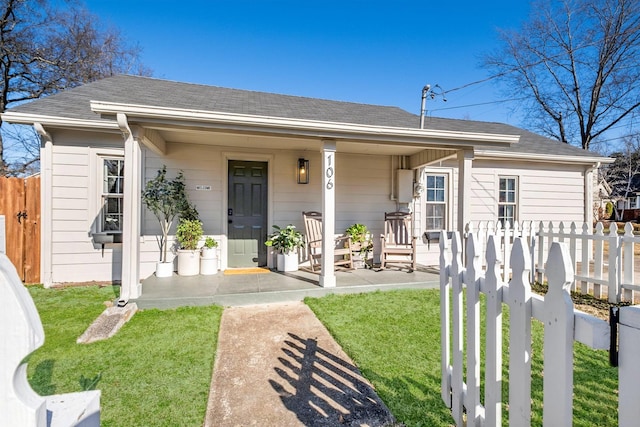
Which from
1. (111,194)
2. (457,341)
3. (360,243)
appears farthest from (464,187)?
(111,194)

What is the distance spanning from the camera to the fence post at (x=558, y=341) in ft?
3.16

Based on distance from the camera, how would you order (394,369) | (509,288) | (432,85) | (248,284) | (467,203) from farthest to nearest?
(432,85) < (467,203) < (248,284) < (394,369) < (509,288)

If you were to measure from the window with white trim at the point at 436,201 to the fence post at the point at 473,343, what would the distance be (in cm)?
540

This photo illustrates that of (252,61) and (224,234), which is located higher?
(252,61)

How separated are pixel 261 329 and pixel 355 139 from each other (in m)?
2.90

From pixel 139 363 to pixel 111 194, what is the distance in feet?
11.6

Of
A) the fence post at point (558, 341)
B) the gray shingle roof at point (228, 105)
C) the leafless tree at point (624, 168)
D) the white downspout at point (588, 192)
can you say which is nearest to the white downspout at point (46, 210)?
the gray shingle roof at point (228, 105)

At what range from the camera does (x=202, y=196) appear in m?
5.45

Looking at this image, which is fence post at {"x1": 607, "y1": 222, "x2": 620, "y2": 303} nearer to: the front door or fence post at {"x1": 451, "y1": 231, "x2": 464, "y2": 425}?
fence post at {"x1": 451, "y1": 231, "x2": 464, "y2": 425}

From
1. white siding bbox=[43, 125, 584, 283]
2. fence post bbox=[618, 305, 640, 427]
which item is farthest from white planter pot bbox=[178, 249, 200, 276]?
fence post bbox=[618, 305, 640, 427]

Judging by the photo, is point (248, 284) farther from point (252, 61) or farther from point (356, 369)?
point (252, 61)

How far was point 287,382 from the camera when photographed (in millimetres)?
2289

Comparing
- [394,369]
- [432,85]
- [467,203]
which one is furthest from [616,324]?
[432,85]

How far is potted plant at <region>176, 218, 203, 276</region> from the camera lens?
5.03 metres
